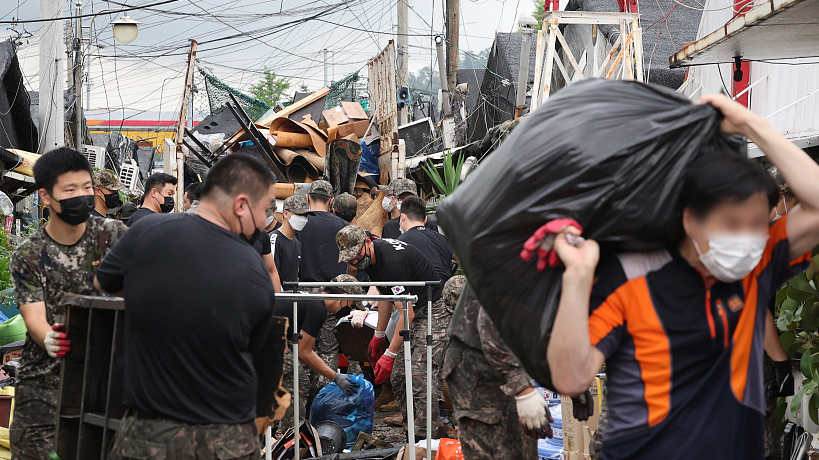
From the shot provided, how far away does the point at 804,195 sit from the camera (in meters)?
1.91

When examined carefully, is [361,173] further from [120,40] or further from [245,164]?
[245,164]

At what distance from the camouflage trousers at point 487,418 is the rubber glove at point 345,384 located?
7.46ft

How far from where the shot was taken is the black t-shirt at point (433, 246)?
600 cm

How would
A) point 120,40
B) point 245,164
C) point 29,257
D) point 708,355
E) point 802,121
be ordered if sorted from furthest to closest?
point 120,40
point 802,121
point 29,257
point 245,164
point 708,355

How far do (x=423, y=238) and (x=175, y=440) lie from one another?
376 centimetres

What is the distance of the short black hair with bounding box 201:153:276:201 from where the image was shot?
102 inches

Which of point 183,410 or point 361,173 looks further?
point 361,173

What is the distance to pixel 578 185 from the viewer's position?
1815 mm

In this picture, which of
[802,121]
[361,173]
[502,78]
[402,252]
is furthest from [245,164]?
[502,78]

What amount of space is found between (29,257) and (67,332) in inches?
19.5

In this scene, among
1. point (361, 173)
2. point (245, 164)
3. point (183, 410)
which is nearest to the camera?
point (183, 410)

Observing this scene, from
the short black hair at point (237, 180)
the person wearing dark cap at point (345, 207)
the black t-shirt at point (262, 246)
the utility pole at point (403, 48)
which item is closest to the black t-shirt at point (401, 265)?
the black t-shirt at point (262, 246)

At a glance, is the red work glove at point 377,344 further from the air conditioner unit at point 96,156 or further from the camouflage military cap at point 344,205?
the air conditioner unit at point 96,156

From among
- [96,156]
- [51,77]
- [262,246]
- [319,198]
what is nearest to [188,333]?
[262,246]
